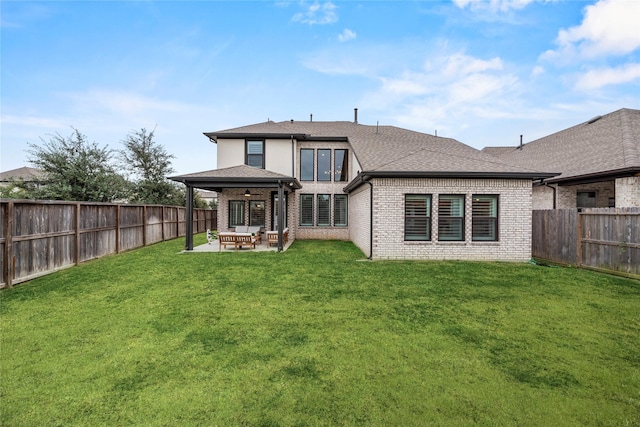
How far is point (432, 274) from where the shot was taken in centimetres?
748

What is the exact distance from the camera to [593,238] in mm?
8094

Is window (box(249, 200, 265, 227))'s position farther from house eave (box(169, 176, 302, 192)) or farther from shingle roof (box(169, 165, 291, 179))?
house eave (box(169, 176, 302, 192))

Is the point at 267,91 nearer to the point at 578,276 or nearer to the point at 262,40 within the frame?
the point at 262,40

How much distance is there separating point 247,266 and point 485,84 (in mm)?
18264

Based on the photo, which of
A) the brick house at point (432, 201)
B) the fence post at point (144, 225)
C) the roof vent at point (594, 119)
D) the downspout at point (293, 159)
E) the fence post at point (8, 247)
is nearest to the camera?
the fence post at point (8, 247)

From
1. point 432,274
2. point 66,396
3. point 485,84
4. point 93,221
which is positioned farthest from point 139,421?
point 485,84

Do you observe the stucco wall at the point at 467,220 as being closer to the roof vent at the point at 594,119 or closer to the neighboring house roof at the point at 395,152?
the neighboring house roof at the point at 395,152

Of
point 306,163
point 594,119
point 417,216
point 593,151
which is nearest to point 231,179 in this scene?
point 306,163

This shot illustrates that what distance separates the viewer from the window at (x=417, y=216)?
961 cm

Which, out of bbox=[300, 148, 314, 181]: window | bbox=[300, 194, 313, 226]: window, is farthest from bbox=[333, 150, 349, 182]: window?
bbox=[300, 194, 313, 226]: window

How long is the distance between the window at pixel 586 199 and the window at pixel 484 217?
17.6ft

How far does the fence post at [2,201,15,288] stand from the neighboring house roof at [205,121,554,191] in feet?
30.2

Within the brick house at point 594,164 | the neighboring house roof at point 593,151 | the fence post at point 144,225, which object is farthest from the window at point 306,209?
the neighboring house roof at point 593,151

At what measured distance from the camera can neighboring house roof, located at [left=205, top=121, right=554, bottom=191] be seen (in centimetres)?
924
